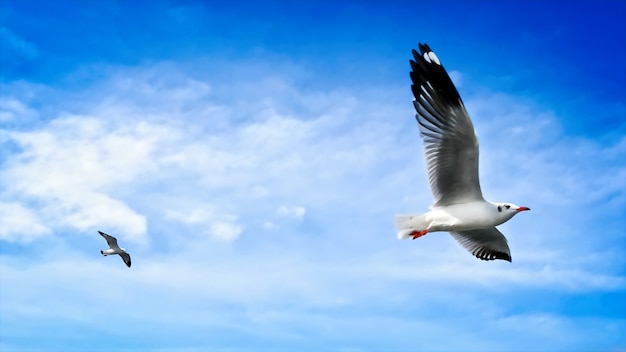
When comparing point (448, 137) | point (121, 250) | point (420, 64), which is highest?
point (121, 250)

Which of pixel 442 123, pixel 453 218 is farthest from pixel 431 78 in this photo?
pixel 453 218

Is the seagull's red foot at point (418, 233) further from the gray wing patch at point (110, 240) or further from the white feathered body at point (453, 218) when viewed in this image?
the gray wing patch at point (110, 240)

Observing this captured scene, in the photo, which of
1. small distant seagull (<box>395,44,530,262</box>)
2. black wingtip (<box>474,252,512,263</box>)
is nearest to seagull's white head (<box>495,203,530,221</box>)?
small distant seagull (<box>395,44,530,262</box>)

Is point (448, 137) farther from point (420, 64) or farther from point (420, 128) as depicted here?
point (420, 64)

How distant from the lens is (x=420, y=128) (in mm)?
11672

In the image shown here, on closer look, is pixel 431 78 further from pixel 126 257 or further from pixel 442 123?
pixel 126 257

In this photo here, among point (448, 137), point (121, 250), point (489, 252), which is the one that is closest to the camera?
point (448, 137)

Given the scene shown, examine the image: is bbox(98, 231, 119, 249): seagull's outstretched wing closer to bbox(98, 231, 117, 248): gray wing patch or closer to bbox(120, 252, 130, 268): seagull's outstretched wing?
bbox(98, 231, 117, 248): gray wing patch

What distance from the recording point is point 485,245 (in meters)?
14.4

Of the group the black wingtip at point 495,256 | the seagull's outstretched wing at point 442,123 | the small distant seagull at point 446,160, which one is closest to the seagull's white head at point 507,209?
the small distant seagull at point 446,160

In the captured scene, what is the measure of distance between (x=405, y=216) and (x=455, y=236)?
9.39 ft

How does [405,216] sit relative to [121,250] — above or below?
below

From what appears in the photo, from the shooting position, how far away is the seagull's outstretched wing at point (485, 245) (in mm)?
14211

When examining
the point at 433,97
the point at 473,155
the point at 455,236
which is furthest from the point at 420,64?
the point at 455,236
